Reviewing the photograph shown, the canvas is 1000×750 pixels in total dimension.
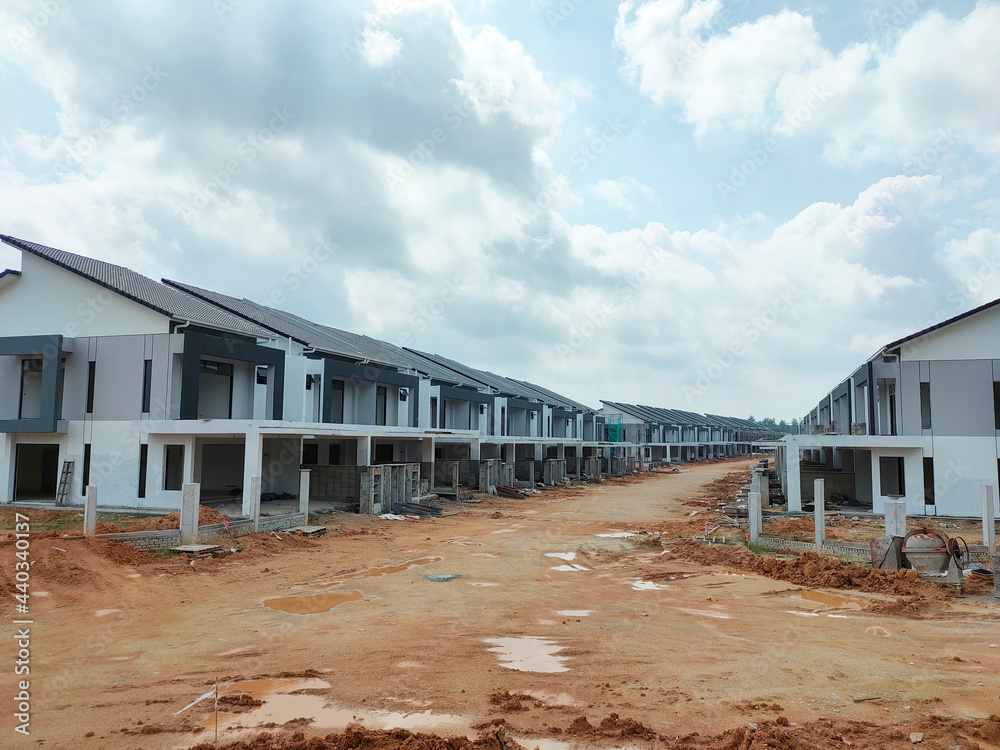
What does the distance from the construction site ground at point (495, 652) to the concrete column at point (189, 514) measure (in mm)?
982

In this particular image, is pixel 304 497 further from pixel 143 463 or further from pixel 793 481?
pixel 793 481

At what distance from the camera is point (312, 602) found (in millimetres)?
10805

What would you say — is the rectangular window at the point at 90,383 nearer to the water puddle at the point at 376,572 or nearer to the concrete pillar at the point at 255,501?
the concrete pillar at the point at 255,501

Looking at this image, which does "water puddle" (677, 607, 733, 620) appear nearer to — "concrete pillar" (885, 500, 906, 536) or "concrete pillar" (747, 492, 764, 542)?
"concrete pillar" (885, 500, 906, 536)

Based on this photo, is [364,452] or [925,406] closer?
[925,406]

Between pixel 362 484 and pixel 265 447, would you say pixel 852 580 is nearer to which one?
pixel 362 484

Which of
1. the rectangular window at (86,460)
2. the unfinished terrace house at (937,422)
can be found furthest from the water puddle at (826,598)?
the rectangular window at (86,460)

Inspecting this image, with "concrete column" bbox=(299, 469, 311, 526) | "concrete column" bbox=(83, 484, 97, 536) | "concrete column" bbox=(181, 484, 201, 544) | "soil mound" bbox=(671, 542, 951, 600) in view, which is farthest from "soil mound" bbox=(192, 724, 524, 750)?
"concrete column" bbox=(299, 469, 311, 526)

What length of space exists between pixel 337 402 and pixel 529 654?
883 inches

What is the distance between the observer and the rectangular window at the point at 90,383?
21.2 m

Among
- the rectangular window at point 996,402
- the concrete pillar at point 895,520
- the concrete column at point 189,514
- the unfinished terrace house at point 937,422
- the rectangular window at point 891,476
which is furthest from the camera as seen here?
the rectangular window at point 891,476

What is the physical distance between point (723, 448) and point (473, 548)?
3753 inches

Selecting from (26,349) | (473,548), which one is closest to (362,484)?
(473,548)

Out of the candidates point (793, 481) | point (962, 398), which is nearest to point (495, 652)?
point (793, 481)
